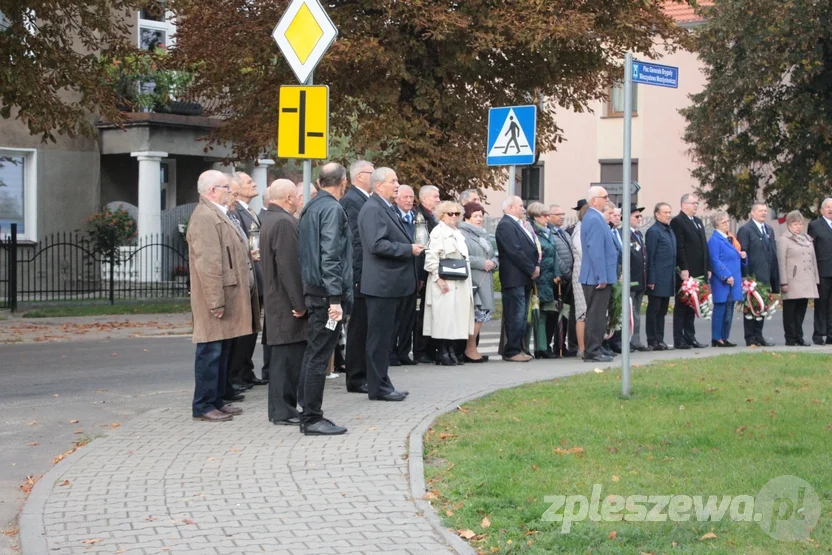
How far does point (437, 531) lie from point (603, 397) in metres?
4.59

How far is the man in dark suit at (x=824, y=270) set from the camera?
Answer: 54.7 feet

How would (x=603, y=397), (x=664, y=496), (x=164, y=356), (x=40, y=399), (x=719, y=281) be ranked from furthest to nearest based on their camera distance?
(x=719, y=281)
(x=164, y=356)
(x=40, y=399)
(x=603, y=397)
(x=664, y=496)

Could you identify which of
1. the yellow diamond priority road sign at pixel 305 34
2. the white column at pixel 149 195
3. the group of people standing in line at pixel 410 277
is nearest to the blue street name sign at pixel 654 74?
the group of people standing in line at pixel 410 277

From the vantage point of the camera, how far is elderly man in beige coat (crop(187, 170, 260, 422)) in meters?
9.37

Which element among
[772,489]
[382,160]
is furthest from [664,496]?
[382,160]

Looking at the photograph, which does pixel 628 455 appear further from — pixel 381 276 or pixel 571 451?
pixel 381 276

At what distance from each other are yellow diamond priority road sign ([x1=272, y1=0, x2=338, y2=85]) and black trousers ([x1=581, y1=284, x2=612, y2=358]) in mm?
5211

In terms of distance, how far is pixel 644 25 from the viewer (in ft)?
70.4

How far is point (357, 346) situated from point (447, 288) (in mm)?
2088

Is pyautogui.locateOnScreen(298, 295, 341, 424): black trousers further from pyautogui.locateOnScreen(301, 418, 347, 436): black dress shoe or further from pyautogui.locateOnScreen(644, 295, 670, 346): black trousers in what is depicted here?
pyautogui.locateOnScreen(644, 295, 670, 346): black trousers

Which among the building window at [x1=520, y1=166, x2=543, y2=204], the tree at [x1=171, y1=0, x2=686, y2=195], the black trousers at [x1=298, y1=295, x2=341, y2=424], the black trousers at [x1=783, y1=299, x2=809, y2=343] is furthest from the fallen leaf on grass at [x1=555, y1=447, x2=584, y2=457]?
the tree at [x1=171, y1=0, x2=686, y2=195]

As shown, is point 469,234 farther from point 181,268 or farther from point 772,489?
point 181,268

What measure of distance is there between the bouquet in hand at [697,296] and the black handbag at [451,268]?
13.1 ft

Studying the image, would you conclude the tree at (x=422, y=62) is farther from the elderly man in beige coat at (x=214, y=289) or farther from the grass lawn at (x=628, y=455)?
the elderly man in beige coat at (x=214, y=289)
